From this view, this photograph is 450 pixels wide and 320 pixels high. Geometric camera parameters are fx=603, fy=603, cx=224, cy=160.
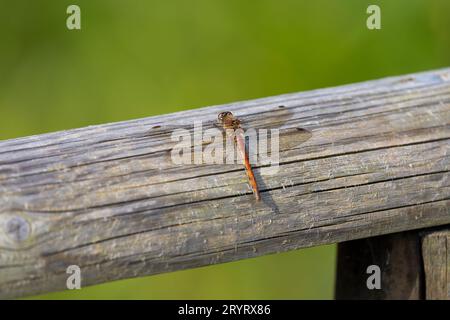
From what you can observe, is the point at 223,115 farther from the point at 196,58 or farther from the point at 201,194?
the point at 196,58

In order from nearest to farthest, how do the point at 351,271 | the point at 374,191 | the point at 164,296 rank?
the point at 374,191 < the point at 351,271 < the point at 164,296

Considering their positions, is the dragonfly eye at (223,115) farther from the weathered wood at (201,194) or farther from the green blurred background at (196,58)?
the green blurred background at (196,58)

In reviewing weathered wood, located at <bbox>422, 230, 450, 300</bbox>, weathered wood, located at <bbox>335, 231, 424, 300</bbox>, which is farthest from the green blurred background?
weathered wood, located at <bbox>422, 230, 450, 300</bbox>

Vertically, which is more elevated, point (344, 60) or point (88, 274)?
point (344, 60)

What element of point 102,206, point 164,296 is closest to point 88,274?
point 102,206

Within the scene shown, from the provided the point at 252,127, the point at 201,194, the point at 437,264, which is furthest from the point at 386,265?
the point at 201,194

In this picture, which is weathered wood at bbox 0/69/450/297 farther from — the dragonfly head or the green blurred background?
the green blurred background

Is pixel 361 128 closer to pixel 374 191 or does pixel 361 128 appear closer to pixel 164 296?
pixel 374 191
